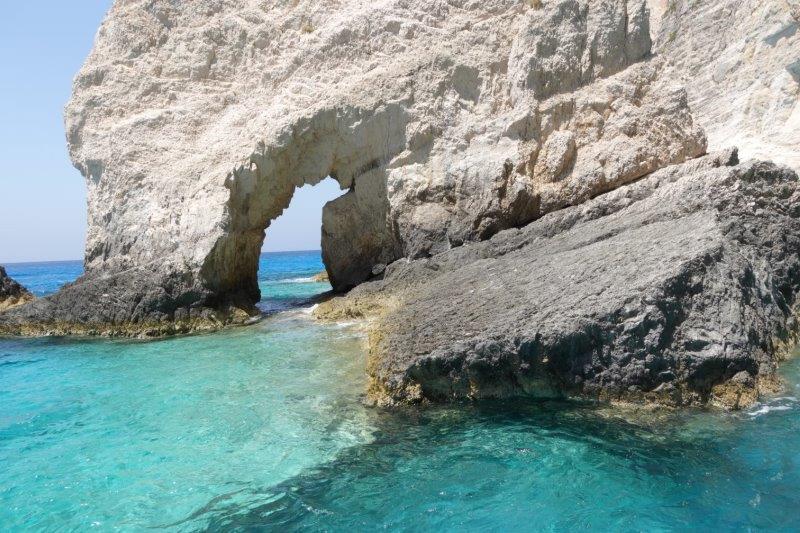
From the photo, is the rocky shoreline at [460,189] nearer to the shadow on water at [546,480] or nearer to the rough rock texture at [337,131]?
the rough rock texture at [337,131]

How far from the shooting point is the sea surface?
4.21 meters

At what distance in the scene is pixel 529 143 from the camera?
12.5m

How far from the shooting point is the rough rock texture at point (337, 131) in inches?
479

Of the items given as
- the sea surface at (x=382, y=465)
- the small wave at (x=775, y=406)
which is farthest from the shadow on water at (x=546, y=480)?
the small wave at (x=775, y=406)

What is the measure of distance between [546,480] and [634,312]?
2.18 meters

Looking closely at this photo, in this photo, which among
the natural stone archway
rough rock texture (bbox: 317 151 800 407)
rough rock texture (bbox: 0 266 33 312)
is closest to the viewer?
rough rock texture (bbox: 317 151 800 407)

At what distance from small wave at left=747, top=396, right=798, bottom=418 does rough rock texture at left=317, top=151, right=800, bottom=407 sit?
0.44ft

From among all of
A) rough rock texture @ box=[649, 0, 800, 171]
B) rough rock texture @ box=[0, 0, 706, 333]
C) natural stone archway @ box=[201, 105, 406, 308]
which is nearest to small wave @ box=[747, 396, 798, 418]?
rough rock texture @ box=[0, 0, 706, 333]

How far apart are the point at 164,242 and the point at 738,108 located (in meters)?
18.4

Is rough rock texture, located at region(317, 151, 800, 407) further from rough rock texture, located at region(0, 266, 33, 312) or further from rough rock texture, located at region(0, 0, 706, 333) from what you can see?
rough rock texture, located at region(0, 266, 33, 312)

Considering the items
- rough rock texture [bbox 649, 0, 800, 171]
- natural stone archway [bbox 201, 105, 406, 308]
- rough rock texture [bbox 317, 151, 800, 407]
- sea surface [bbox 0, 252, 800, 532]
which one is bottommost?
sea surface [bbox 0, 252, 800, 532]

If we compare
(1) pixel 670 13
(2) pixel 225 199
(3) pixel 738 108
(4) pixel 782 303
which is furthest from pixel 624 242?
(1) pixel 670 13

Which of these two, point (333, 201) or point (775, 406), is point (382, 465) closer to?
point (775, 406)

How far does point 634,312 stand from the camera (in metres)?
5.89
